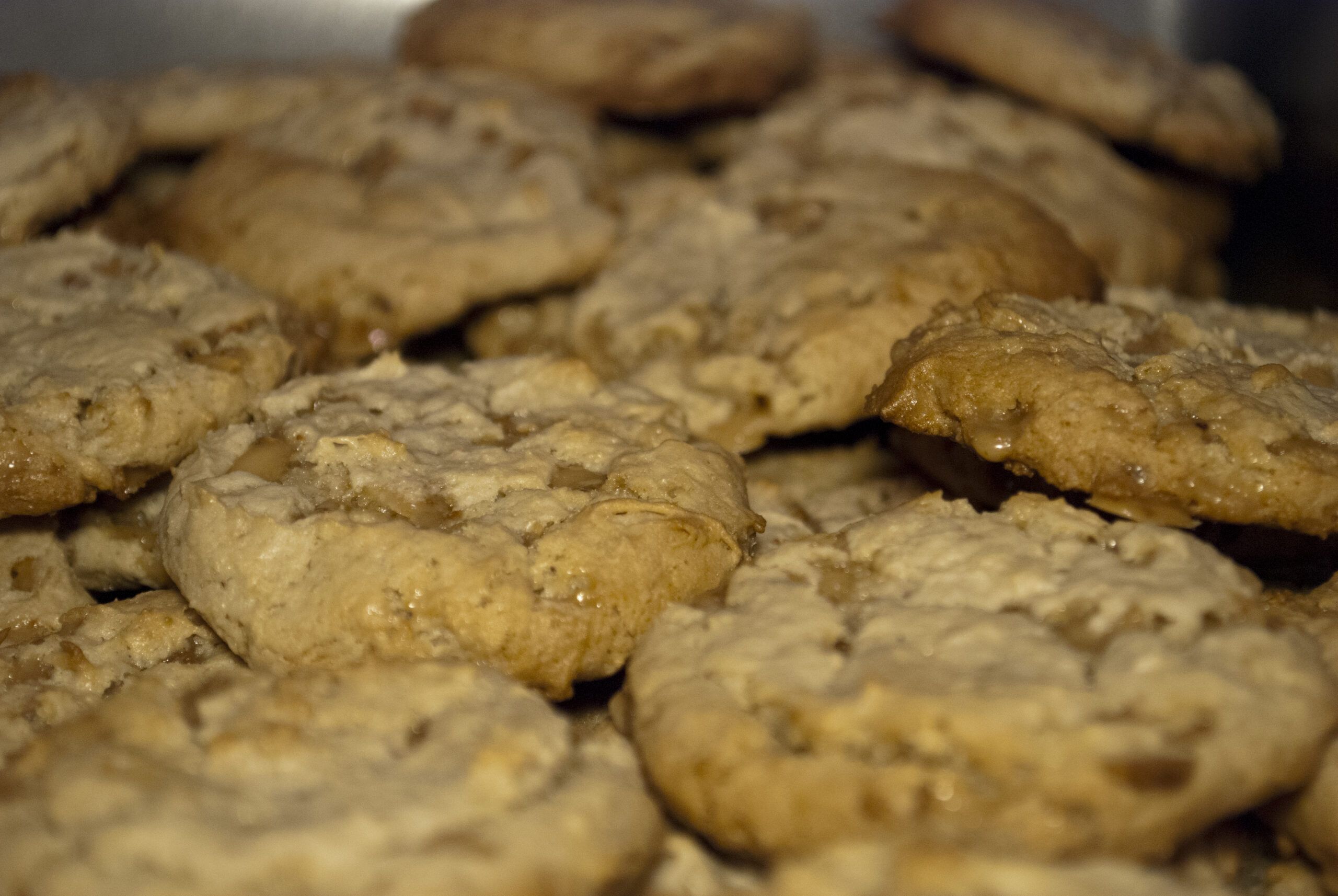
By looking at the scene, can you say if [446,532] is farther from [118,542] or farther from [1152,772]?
[1152,772]

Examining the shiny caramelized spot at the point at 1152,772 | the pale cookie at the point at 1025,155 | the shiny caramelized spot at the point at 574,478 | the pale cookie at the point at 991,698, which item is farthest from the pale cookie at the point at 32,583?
the pale cookie at the point at 1025,155

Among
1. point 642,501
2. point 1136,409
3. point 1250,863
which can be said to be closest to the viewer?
point 1250,863

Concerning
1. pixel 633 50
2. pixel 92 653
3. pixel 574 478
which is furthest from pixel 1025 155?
pixel 92 653

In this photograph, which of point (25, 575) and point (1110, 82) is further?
point (1110, 82)

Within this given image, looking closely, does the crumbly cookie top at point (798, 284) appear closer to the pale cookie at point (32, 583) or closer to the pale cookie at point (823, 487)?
the pale cookie at point (823, 487)

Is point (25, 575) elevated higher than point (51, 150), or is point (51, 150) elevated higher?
point (51, 150)

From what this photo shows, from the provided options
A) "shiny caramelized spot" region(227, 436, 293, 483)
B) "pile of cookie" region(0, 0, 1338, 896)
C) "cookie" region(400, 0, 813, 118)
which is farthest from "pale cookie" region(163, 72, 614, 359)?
"shiny caramelized spot" region(227, 436, 293, 483)

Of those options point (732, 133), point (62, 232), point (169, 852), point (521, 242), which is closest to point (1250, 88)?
point (732, 133)
